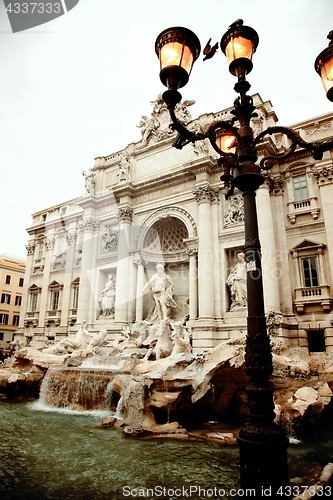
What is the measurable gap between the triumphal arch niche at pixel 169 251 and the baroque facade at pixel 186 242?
6 cm

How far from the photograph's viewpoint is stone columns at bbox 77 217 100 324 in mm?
20203

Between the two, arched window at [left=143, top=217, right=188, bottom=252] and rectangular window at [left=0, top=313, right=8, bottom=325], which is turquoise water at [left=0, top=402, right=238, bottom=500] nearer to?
arched window at [left=143, top=217, right=188, bottom=252]

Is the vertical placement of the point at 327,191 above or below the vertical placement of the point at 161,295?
above

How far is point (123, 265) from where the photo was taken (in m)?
19.0

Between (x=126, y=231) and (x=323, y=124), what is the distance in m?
11.3

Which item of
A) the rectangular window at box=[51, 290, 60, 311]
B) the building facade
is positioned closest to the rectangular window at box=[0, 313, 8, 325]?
the building facade

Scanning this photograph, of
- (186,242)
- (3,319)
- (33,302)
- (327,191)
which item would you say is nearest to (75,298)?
(33,302)

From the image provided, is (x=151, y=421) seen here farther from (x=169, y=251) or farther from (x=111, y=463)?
(x=169, y=251)

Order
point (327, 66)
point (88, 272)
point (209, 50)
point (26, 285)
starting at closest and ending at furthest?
point (327, 66)
point (209, 50)
point (88, 272)
point (26, 285)

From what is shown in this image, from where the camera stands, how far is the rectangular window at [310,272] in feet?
44.8

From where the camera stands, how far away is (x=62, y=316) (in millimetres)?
22047

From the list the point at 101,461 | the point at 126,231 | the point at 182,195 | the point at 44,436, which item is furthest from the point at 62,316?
the point at 101,461

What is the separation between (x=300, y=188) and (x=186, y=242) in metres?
5.88

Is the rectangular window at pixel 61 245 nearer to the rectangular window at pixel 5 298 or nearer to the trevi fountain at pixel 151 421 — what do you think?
the trevi fountain at pixel 151 421
